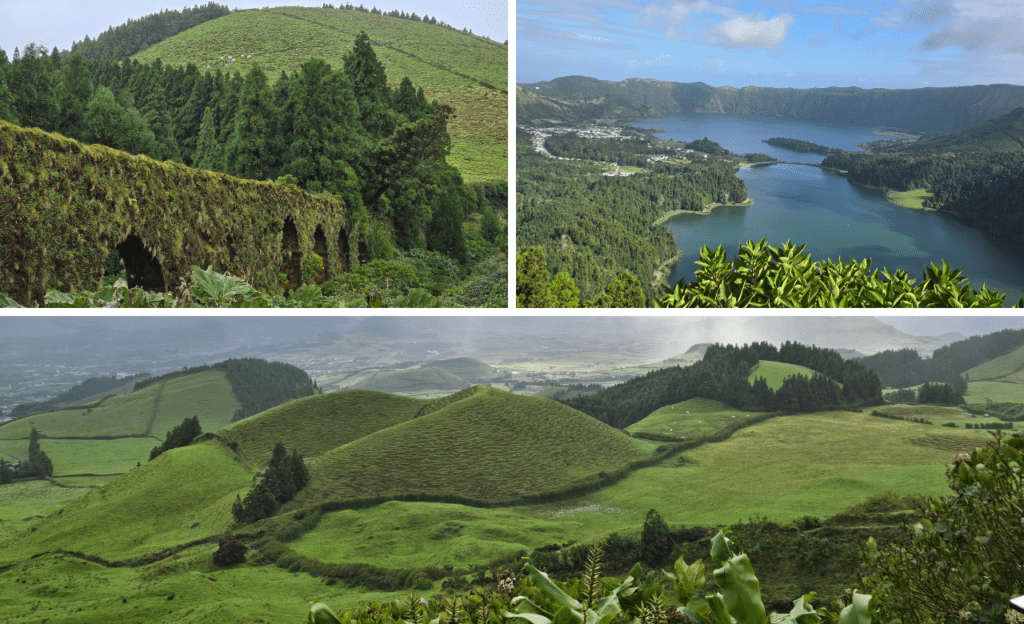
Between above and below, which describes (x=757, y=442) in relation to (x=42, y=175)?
below

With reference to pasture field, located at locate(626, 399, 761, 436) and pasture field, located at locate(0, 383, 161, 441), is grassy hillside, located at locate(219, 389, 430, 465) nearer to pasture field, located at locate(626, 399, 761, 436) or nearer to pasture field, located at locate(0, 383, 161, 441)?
pasture field, located at locate(0, 383, 161, 441)

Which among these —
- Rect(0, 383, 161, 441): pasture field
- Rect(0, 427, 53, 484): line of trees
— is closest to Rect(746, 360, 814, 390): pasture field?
Rect(0, 383, 161, 441): pasture field

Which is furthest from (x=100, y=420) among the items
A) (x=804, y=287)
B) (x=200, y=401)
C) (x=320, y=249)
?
(x=804, y=287)

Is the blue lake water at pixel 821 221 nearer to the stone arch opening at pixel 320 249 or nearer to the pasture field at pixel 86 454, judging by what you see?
the stone arch opening at pixel 320 249

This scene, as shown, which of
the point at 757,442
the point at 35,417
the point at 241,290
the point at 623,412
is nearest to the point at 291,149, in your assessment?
the point at 241,290

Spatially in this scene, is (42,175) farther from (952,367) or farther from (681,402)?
(952,367)

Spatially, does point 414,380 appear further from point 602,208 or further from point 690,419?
point 602,208

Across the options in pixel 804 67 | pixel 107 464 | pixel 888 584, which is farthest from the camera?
pixel 804 67
